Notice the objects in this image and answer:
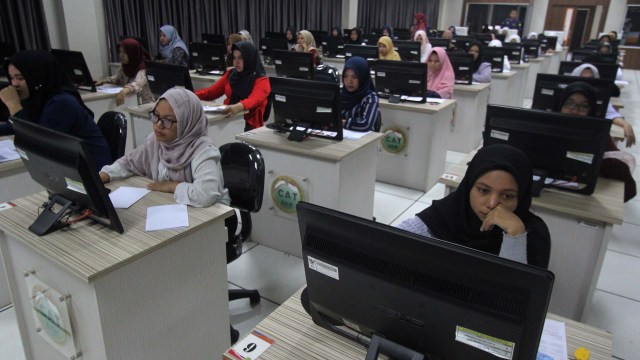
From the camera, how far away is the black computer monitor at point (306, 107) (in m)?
2.44

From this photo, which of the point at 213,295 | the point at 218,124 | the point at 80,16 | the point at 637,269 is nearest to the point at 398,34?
the point at 80,16

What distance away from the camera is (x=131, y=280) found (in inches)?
54.3

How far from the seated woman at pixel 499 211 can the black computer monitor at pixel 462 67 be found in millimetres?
3518

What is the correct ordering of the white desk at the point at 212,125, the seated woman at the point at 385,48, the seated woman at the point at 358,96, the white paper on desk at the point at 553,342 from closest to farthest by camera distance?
the white paper on desk at the point at 553,342
the seated woman at the point at 358,96
the white desk at the point at 212,125
the seated woman at the point at 385,48

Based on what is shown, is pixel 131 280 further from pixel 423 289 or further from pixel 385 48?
pixel 385 48

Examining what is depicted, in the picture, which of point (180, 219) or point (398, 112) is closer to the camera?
point (180, 219)

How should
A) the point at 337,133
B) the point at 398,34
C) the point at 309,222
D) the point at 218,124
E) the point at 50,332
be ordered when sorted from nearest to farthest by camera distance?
the point at 309,222, the point at 50,332, the point at 337,133, the point at 218,124, the point at 398,34

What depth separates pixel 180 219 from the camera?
1543 mm

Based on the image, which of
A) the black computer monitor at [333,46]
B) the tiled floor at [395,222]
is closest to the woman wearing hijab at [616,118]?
the tiled floor at [395,222]

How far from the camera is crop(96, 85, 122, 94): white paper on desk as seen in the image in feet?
13.3

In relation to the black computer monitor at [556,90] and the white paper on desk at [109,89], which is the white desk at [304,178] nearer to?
the black computer monitor at [556,90]

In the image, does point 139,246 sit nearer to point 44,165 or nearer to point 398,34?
point 44,165

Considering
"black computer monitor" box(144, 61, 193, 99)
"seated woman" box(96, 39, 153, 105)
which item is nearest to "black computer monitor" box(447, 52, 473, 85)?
"black computer monitor" box(144, 61, 193, 99)

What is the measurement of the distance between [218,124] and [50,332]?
7.20 ft
